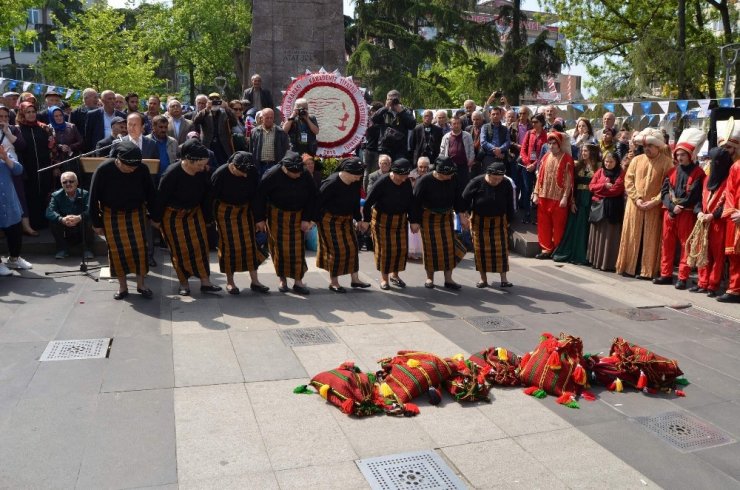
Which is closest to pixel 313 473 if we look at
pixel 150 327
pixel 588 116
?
pixel 150 327

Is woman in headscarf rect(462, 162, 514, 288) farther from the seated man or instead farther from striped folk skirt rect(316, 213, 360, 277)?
the seated man

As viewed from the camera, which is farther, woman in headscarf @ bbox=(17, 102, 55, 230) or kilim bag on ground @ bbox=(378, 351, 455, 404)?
woman in headscarf @ bbox=(17, 102, 55, 230)

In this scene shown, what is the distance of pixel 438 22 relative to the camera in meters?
27.9

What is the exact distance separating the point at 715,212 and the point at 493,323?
333cm

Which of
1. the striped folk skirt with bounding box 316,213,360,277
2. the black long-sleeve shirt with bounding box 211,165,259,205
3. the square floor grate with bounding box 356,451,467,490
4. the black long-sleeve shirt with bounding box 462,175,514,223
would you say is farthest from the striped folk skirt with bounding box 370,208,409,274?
the square floor grate with bounding box 356,451,467,490

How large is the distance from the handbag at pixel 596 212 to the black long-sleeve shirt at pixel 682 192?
1.02 meters

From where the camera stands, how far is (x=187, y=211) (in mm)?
7305

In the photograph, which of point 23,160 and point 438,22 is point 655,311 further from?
point 438,22

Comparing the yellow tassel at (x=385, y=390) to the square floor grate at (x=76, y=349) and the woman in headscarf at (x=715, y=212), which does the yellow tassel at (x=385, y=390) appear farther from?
the woman in headscarf at (x=715, y=212)

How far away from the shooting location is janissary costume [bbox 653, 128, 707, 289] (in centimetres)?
855

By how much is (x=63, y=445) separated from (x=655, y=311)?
616 cm

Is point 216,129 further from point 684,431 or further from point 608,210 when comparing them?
point 684,431

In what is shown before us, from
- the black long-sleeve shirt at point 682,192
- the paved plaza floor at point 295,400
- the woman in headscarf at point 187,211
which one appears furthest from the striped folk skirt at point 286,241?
the black long-sleeve shirt at point 682,192

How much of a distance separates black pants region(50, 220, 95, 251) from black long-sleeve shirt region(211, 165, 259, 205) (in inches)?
102
